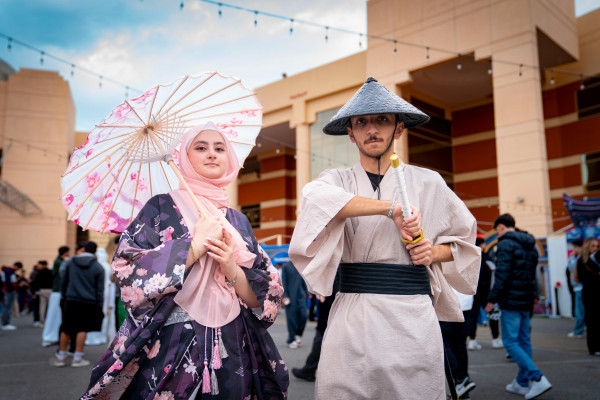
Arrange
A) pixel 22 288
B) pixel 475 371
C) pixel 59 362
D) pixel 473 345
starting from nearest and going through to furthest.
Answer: pixel 475 371 < pixel 59 362 < pixel 473 345 < pixel 22 288

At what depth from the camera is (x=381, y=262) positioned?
6.71 ft

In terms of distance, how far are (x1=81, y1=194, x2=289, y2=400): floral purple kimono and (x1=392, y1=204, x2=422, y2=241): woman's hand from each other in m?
0.89

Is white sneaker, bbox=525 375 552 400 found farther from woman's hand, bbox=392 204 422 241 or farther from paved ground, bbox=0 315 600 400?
woman's hand, bbox=392 204 422 241

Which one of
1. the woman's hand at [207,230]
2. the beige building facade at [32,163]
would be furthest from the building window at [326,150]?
the woman's hand at [207,230]

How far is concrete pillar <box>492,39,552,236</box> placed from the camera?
15141 millimetres

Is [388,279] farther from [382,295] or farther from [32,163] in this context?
[32,163]

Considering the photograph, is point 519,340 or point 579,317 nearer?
point 519,340

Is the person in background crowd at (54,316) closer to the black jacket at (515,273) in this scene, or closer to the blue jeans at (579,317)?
the black jacket at (515,273)

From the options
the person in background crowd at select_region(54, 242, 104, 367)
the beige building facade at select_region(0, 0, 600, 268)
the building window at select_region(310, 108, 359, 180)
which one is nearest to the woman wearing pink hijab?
the person in background crowd at select_region(54, 242, 104, 367)

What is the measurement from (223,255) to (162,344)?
46 cm

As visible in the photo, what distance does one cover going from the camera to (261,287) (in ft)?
7.60

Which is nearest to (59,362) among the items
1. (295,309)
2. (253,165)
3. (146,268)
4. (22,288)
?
(295,309)

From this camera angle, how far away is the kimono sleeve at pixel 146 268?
6.78 ft

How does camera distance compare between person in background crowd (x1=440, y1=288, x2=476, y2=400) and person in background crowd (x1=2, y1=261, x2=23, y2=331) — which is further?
person in background crowd (x1=2, y1=261, x2=23, y2=331)
